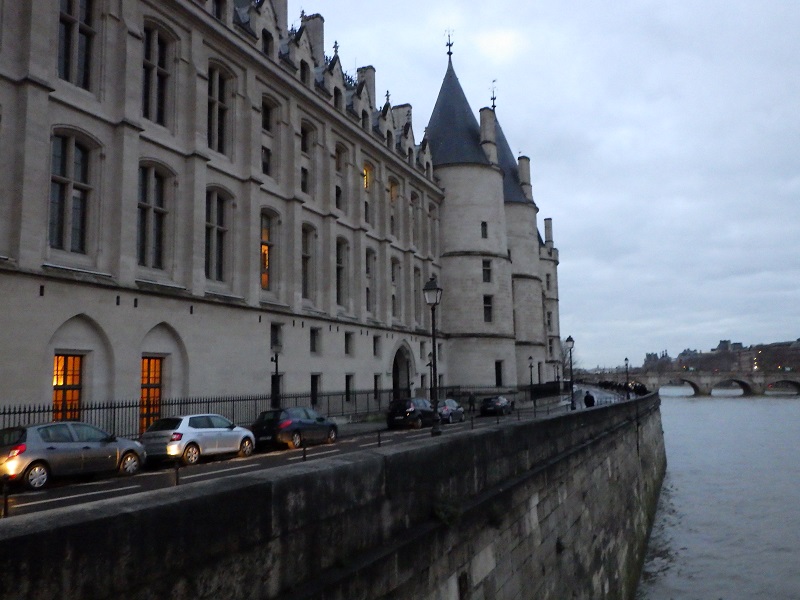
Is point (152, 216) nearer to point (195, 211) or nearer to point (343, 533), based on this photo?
point (195, 211)

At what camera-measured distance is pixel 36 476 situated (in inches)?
534

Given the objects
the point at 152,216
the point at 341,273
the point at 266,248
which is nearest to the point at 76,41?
the point at 152,216

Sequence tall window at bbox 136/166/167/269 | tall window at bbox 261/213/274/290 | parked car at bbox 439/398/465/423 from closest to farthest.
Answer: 1. tall window at bbox 136/166/167/269
2. tall window at bbox 261/213/274/290
3. parked car at bbox 439/398/465/423

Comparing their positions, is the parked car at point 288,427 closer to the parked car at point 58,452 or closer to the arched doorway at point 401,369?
the parked car at point 58,452

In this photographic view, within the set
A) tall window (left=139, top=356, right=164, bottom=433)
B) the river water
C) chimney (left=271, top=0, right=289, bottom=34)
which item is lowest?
the river water

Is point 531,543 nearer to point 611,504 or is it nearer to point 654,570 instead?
point 611,504

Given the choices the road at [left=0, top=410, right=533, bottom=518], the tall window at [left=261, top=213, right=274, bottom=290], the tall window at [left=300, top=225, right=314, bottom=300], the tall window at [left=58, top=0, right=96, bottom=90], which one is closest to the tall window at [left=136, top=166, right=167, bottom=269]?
the tall window at [left=58, top=0, right=96, bottom=90]

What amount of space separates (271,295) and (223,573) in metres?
27.6

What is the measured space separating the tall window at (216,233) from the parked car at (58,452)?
42.5 feet

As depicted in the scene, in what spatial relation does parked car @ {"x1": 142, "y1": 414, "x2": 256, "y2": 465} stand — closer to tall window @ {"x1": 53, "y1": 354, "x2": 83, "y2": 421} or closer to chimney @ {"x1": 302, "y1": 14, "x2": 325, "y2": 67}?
tall window @ {"x1": 53, "y1": 354, "x2": 83, "y2": 421}

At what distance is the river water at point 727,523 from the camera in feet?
69.4

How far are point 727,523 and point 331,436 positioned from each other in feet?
Result: 54.7

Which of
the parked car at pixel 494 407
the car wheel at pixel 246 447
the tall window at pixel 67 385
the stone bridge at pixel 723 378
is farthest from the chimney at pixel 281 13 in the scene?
the stone bridge at pixel 723 378

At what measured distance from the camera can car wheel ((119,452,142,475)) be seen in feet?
52.1
